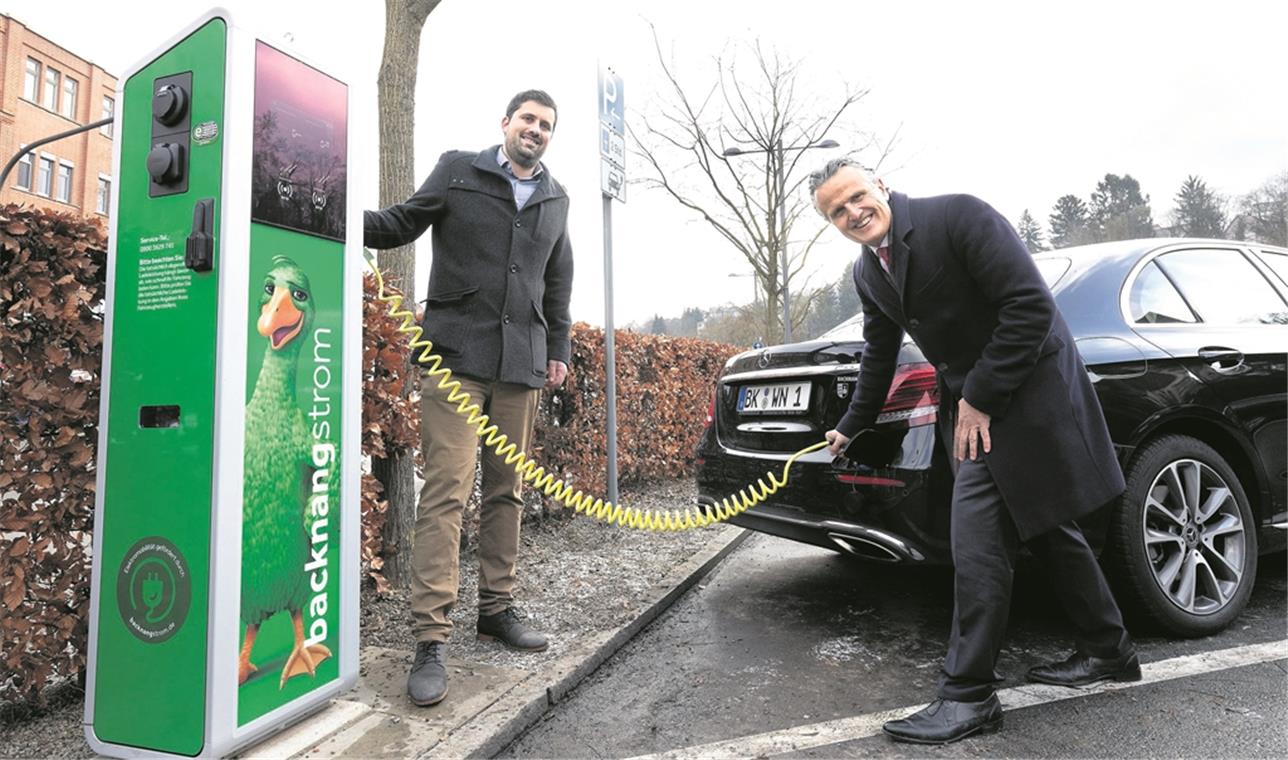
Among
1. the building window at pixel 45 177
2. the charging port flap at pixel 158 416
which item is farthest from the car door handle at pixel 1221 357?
the building window at pixel 45 177

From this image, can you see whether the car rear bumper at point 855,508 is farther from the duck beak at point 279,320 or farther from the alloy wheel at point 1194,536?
the duck beak at point 279,320

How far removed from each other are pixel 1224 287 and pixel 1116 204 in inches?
3319

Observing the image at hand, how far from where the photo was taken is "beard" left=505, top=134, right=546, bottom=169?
3.02 metres

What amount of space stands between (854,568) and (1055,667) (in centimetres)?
191

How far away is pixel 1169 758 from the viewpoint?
86.5 inches

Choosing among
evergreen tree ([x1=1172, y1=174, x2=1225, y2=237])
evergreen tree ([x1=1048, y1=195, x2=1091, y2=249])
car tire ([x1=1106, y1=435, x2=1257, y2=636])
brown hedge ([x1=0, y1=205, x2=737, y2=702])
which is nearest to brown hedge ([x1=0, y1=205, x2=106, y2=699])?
brown hedge ([x1=0, y1=205, x2=737, y2=702])

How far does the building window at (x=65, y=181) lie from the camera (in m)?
42.2

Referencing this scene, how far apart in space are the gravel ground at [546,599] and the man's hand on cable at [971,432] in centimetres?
172

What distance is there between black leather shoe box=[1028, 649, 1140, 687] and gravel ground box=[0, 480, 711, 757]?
5.74 feet

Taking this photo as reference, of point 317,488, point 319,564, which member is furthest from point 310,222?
point 319,564

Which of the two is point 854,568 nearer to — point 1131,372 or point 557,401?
point 1131,372

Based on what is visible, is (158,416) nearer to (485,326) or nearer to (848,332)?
(485,326)

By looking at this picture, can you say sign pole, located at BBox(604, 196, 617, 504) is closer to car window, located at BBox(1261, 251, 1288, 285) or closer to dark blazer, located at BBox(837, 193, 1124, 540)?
dark blazer, located at BBox(837, 193, 1124, 540)

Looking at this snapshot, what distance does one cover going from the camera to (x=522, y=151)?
3.02 metres
